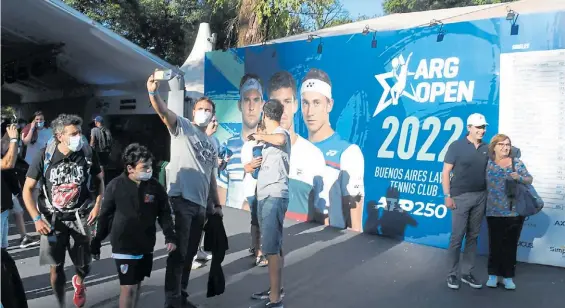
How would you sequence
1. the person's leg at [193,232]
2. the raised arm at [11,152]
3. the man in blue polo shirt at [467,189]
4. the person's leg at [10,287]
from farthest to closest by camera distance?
1. the man in blue polo shirt at [467,189]
2. the person's leg at [193,232]
3. the raised arm at [11,152]
4. the person's leg at [10,287]

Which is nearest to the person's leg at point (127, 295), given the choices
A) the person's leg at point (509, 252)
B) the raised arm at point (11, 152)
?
the raised arm at point (11, 152)

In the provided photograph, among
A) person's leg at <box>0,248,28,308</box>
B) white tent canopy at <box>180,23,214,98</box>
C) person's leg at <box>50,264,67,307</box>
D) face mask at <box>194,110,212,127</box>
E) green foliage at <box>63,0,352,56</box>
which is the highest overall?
green foliage at <box>63,0,352,56</box>

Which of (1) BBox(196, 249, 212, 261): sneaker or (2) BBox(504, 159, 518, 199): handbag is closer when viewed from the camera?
(2) BBox(504, 159, 518, 199): handbag

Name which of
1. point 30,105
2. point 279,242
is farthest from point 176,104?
point 30,105

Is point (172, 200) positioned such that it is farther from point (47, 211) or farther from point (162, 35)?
point (162, 35)

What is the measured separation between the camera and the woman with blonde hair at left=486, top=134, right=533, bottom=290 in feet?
18.3

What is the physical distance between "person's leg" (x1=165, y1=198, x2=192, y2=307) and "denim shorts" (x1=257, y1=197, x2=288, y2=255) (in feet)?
2.27

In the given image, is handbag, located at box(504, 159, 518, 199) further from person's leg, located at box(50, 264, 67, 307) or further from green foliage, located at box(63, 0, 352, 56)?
green foliage, located at box(63, 0, 352, 56)

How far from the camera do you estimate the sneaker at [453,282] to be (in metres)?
5.64

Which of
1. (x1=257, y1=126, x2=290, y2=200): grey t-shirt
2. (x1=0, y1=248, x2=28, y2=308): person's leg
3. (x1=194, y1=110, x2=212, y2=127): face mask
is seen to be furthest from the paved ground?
(x1=194, y1=110, x2=212, y2=127): face mask

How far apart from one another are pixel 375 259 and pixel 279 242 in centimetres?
243

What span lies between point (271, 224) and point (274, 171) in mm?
489

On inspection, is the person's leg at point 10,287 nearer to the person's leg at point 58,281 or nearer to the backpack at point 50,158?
the person's leg at point 58,281

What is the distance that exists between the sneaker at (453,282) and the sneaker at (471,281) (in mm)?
146
